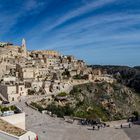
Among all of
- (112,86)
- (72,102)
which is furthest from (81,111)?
(112,86)

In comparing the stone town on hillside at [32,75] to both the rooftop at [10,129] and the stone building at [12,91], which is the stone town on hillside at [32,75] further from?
the rooftop at [10,129]

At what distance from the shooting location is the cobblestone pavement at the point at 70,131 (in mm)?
21172

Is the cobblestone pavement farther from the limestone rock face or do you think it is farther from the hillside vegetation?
the limestone rock face

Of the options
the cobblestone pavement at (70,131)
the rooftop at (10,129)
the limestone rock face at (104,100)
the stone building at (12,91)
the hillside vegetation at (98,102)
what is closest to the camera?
the rooftop at (10,129)

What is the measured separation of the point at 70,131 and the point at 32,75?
35734 mm

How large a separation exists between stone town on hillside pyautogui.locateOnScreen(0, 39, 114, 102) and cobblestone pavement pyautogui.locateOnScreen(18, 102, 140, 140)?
16.5 m

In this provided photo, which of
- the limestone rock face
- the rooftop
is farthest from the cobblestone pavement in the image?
the limestone rock face

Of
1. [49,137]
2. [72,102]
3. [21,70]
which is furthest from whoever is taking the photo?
[21,70]

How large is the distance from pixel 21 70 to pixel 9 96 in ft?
50.5

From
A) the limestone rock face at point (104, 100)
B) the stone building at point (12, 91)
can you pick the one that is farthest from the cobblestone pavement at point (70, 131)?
the limestone rock face at point (104, 100)

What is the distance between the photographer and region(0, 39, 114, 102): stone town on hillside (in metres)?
43.6

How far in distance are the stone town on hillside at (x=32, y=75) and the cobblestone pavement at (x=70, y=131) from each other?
1654 centimetres

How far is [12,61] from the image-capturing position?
64.2 m

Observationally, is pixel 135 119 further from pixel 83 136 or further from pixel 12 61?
pixel 12 61
